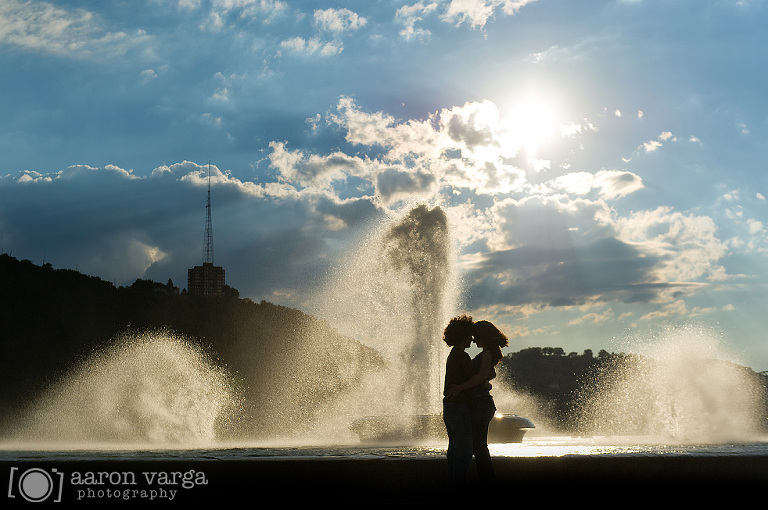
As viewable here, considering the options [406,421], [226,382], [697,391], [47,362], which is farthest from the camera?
[226,382]

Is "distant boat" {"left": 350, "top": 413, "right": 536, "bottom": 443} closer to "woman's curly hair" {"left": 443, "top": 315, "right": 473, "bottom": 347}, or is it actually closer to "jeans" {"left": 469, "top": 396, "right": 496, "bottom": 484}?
"jeans" {"left": 469, "top": 396, "right": 496, "bottom": 484}

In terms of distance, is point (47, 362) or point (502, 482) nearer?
point (502, 482)

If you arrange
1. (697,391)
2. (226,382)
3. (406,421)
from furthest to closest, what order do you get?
(226,382)
(697,391)
(406,421)

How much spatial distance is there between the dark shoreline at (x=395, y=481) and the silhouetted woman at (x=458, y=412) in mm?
293

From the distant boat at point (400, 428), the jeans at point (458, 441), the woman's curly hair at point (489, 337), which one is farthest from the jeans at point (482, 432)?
the distant boat at point (400, 428)

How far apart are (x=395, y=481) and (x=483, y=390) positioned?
7.44ft

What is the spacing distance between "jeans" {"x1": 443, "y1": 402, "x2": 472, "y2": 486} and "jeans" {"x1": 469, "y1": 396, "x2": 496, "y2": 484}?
102 mm

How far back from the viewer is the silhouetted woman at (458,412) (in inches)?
334

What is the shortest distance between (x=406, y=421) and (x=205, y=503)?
75.9 ft

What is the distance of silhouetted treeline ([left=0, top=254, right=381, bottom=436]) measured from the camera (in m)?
79.8

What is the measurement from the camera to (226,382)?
9988 cm

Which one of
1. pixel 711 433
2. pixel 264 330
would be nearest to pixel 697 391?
pixel 711 433

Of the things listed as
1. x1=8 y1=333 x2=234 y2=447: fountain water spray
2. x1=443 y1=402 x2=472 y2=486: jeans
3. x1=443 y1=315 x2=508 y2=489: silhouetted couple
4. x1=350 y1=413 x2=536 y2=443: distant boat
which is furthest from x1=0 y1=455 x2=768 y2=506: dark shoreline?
x1=8 y1=333 x2=234 y2=447: fountain water spray

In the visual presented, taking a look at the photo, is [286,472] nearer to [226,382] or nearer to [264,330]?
[226,382]
